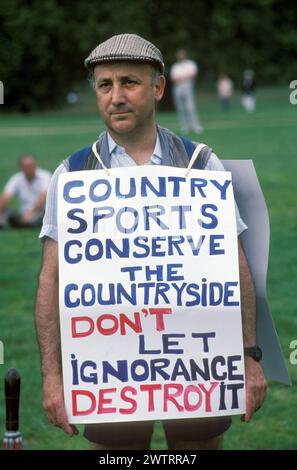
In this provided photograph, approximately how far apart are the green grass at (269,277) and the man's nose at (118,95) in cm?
345

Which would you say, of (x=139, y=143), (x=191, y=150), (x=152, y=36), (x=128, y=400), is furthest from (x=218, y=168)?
(x=152, y=36)

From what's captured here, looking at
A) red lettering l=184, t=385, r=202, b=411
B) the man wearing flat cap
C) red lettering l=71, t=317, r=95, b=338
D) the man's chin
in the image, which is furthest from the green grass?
the man's chin

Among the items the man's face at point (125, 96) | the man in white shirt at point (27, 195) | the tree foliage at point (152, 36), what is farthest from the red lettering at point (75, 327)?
the tree foliage at point (152, 36)

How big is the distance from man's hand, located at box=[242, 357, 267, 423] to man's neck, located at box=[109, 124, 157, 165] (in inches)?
31.3

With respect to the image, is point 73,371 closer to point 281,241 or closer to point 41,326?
point 41,326

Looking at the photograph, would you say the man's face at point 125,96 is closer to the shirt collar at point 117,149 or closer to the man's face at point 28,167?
the shirt collar at point 117,149

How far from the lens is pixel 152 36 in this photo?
2522 inches

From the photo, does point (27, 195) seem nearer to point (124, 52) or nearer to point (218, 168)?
point (218, 168)

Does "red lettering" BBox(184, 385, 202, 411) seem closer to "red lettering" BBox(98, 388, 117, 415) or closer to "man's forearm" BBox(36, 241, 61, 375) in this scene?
"red lettering" BBox(98, 388, 117, 415)

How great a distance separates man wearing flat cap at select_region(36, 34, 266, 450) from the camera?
15.3 ft

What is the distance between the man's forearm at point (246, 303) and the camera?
4730 mm

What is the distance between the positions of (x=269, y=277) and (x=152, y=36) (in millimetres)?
51445

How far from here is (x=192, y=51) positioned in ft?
214
